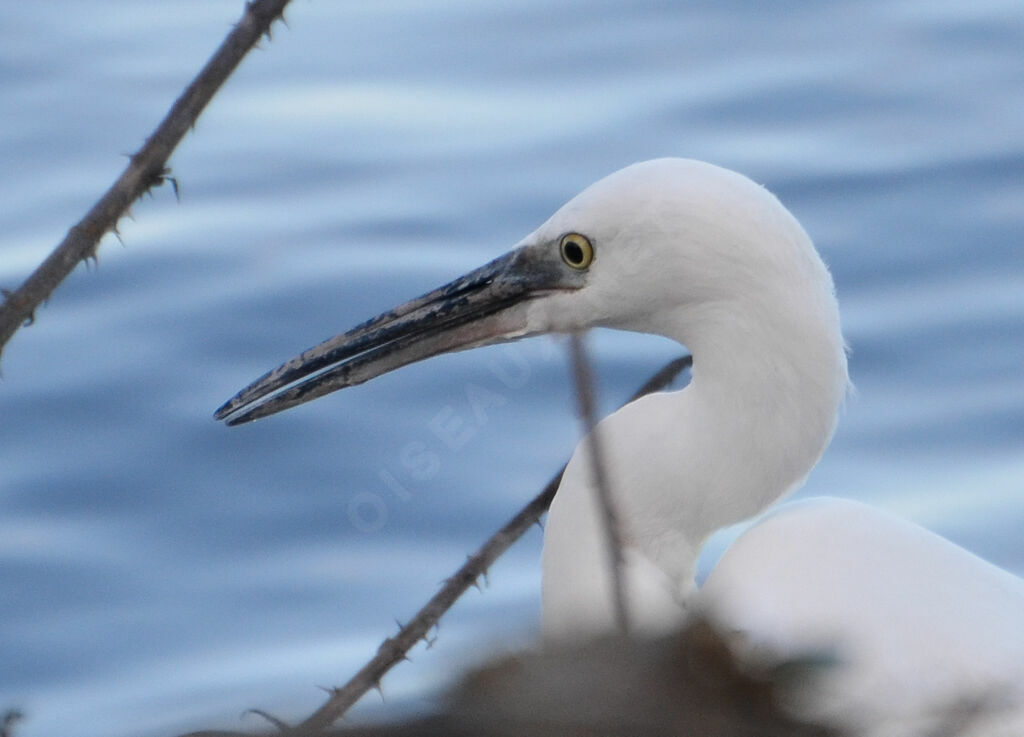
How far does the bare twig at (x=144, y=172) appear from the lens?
1.00 m

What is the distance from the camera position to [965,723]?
0.61 metres

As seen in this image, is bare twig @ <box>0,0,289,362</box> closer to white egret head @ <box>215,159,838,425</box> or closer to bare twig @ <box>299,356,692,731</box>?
bare twig @ <box>299,356,692,731</box>

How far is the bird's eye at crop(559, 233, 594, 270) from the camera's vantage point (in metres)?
2.35

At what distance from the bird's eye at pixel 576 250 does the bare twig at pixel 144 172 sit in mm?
1343

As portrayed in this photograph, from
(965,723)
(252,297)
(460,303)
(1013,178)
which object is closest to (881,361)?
(1013,178)

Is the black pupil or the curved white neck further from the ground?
the black pupil

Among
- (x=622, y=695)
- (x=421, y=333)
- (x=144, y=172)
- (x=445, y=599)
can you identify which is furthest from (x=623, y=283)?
(x=622, y=695)

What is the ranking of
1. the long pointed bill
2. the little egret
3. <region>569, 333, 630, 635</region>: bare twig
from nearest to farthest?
1. <region>569, 333, 630, 635</region>: bare twig
2. the little egret
3. the long pointed bill

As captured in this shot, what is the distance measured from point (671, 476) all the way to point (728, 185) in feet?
1.36

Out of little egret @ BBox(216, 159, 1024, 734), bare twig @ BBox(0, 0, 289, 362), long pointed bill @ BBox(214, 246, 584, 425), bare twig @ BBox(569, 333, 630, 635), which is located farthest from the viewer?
long pointed bill @ BBox(214, 246, 584, 425)

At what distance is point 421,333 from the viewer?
2545mm

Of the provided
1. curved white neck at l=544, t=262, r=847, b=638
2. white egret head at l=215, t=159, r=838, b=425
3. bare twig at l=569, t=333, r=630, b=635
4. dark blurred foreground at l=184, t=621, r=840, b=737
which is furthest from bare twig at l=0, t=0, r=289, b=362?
curved white neck at l=544, t=262, r=847, b=638

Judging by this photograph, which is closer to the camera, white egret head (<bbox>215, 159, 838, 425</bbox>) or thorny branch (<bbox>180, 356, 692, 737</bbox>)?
thorny branch (<bbox>180, 356, 692, 737</bbox>)

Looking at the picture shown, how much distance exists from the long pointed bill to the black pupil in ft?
0.14
